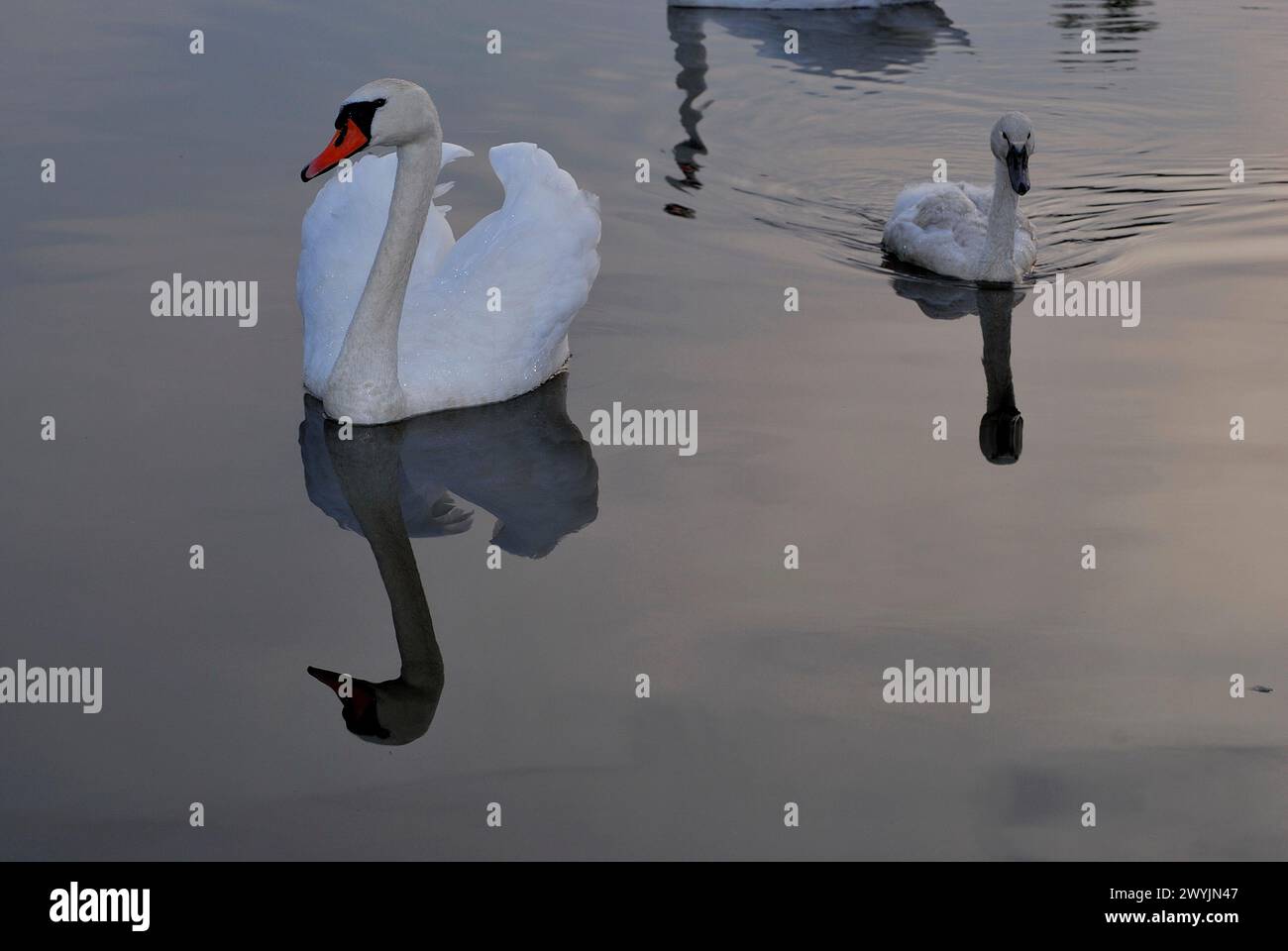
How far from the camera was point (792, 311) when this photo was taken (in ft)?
37.1

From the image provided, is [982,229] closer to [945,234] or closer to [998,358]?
[945,234]

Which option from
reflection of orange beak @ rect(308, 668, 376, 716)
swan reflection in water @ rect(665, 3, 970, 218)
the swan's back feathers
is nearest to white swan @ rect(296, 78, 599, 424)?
reflection of orange beak @ rect(308, 668, 376, 716)

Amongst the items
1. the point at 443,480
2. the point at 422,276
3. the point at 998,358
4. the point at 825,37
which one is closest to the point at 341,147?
the point at 422,276

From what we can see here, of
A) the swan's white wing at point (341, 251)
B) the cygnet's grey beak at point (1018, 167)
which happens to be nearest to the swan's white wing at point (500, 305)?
the swan's white wing at point (341, 251)

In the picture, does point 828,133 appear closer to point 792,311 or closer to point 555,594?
point 792,311

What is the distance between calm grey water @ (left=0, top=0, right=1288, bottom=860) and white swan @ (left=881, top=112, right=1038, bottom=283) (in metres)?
0.24

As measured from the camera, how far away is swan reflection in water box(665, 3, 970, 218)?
1734 cm

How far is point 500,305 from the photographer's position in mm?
9852

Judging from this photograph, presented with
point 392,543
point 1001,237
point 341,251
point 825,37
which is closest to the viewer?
point 392,543

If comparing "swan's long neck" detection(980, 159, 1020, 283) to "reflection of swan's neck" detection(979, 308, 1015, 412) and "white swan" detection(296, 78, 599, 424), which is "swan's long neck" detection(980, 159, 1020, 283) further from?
"white swan" detection(296, 78, 599, 424)

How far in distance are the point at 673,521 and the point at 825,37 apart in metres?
11.4
